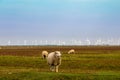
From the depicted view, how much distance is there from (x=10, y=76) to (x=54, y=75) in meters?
4.31

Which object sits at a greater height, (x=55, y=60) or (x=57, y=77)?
(x=55, y=60)

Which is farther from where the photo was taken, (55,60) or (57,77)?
(55,60)

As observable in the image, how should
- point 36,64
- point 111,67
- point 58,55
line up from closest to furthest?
1. point 58,55
2. point 111,67
3. point 36,64

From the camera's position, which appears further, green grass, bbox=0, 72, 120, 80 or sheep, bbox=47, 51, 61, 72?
sheep, bbox=47, 51, 61, 72

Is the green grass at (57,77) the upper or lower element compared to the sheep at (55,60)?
lower

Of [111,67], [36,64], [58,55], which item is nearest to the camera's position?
[58,55]

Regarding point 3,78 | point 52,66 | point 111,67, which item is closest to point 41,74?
point 3,78

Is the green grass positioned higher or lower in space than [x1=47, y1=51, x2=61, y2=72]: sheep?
lower

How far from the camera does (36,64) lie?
4919 cm

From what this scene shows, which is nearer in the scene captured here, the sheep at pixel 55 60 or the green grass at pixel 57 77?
the green grass at pixel 57 77

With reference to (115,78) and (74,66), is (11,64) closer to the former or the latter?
(74,66)

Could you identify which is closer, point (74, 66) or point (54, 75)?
point (54, 75)

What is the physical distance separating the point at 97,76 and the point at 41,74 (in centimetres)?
522

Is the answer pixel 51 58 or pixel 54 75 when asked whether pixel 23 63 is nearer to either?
pixel 51 58
